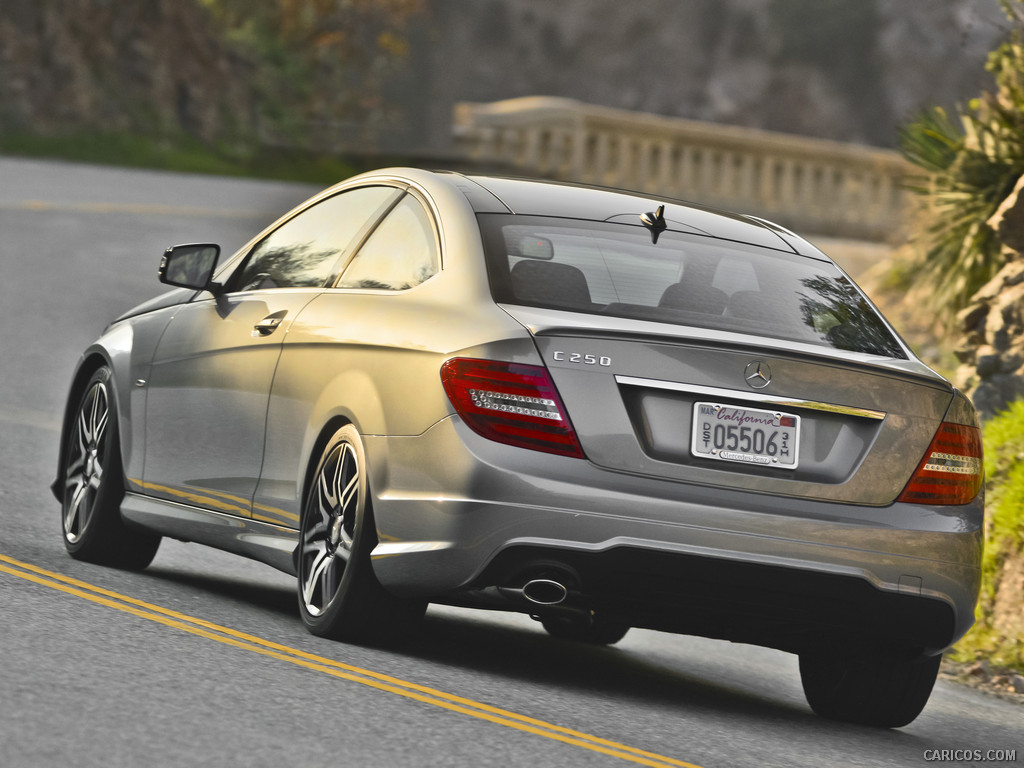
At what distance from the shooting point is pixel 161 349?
25.0ft

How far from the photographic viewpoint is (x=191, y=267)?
24.6 feet

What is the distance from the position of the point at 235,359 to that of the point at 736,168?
21458 millimetres

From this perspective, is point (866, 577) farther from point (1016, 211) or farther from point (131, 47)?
point (131, 47)

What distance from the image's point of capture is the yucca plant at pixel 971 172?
12820mm

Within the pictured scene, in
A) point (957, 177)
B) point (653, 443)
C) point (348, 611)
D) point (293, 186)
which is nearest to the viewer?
point (653, 443)

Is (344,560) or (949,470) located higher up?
(949,470)

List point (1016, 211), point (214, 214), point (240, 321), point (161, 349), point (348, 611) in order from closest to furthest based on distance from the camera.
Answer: point (348, 611) < point (240, 321) < point (161, 349) < point (1016, 211) < point (214, 214)

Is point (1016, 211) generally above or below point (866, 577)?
above

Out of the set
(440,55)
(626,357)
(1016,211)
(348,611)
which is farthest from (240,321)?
(440,55)

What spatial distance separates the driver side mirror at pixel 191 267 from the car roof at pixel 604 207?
1.24 meters

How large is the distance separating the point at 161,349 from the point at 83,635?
2069 mm

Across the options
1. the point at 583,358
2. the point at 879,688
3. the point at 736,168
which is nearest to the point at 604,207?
the point at 583,358

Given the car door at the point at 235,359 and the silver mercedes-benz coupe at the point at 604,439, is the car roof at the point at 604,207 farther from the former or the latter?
the car door at the point at 235,359

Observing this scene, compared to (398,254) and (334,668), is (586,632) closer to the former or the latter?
(398,254)
